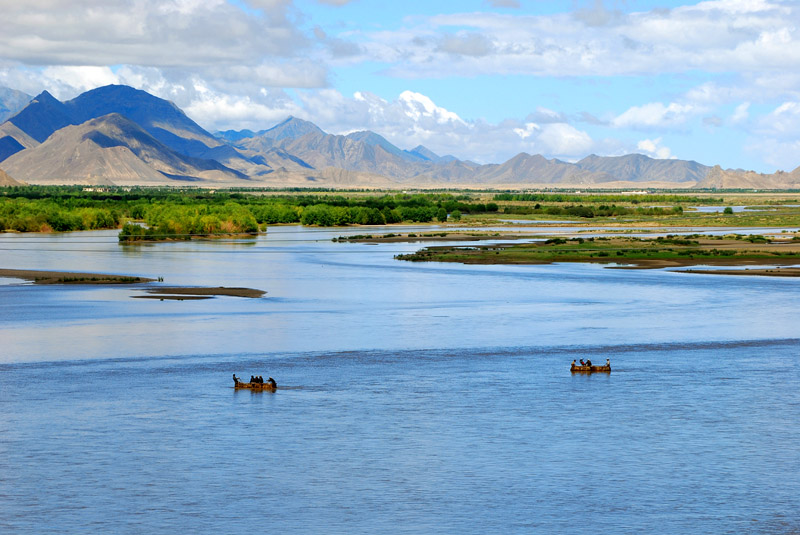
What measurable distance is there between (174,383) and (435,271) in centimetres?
4852

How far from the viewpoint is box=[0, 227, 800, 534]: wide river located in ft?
75.8

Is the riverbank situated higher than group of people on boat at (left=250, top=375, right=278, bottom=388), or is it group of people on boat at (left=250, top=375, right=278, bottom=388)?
the riverbank

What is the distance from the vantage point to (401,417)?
31109mm

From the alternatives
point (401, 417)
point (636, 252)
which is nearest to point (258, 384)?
point (401, 417)

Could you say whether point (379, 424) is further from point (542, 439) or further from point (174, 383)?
point (174, 383)

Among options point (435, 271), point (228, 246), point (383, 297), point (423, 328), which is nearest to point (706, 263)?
point (435, 271)

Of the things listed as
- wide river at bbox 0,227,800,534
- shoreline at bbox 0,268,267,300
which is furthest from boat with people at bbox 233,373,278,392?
shoreline at bbox 0,268,267,300

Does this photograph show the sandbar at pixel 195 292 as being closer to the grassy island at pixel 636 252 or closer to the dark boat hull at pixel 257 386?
the grassy island at pixel 636 252

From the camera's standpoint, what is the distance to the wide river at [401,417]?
75.8 feet

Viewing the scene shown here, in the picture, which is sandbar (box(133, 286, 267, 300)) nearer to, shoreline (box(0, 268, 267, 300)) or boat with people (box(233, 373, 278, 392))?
shoreline (box(0, 268, 267, 300))

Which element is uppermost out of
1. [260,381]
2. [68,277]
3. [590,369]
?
[68,277]

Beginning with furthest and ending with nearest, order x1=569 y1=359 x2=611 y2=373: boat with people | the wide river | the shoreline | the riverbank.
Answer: the riverbank → the shoreline → x1=569 y1=359 x2=611 y2=373: boat with people → the wide river

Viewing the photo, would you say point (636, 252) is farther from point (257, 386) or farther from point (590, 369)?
point (257, 386)

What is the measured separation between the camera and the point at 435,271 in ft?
275
